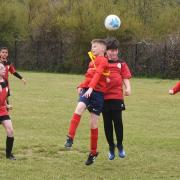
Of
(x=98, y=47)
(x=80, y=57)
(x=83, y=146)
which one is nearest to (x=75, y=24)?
(x=80, y=57)

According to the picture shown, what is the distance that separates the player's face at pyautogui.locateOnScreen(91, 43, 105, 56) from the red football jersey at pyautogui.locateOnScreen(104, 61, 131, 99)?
36cm

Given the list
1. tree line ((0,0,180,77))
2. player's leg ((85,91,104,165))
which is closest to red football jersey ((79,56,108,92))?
player's leg ((85,91,104,165))

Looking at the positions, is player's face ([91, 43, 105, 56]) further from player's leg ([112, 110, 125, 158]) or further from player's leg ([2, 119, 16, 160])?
player's leg ([2, 119, 16, 160])

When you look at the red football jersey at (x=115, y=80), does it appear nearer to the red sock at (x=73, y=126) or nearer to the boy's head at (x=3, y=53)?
the red sock at (x=73, y=126)

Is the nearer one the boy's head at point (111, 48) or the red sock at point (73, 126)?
the red sock at point (73, 126)

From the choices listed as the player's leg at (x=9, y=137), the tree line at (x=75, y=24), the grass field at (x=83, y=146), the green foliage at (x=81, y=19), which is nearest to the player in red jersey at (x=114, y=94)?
the grass field at (x=83, y=146)

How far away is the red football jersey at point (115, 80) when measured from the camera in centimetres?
893

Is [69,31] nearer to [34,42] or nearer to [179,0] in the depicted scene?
[34,42]

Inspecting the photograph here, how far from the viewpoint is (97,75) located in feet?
27.7

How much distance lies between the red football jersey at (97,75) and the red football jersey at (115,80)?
0.15 m

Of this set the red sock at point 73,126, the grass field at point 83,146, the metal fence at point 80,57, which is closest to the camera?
the grass field at point 83,146

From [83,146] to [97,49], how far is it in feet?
8.35

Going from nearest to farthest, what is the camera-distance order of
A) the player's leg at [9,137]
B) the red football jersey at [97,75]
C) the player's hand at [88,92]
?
Result: the player's hand at [88,92], the red football jersey at [97,75], the player's leg at [9,137]

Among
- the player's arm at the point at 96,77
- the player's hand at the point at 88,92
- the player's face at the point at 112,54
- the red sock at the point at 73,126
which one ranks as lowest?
the red sock at the point at 73,126
